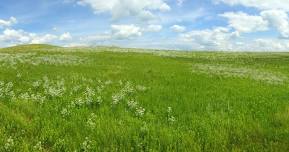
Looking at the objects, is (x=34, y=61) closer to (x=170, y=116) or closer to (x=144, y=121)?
(x=170, y=116)

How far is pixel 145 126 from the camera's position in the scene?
11016 millimetres

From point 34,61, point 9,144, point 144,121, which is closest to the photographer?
point 9,144

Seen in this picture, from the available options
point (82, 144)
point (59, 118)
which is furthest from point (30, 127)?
point (82, 144)

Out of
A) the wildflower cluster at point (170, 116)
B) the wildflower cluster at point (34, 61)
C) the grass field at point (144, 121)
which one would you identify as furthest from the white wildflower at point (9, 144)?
the wildflower cluster at point (34, 61)

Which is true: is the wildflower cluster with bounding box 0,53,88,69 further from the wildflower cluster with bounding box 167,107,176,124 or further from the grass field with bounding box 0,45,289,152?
the wildflower cluster with bounding box 167,107,176,124

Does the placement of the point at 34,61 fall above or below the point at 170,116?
above

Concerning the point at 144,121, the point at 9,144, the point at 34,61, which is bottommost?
the point at 9,144

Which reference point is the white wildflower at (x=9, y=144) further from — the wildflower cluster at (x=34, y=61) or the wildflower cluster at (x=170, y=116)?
the wildflower cluster at (x=34, y=61)

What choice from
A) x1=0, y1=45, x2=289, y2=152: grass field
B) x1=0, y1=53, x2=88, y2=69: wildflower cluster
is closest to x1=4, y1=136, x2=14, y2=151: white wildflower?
x1=0, y1=45, x2=289, y2=152: grass field

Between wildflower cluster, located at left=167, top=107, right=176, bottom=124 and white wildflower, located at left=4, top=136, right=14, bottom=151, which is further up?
wildflower cluster, located at left=167, top=107, right=176, bottom=124

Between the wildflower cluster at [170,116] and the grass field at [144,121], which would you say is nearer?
the grass field at [144,121]

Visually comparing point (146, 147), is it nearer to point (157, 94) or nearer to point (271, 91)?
point (157, 94)

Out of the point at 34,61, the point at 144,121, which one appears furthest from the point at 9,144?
the point at 34,61

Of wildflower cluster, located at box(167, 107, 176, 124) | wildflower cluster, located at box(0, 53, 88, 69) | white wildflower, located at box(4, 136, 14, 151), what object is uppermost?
wildflower cluster, located at box(0, 53, 88, 69)
